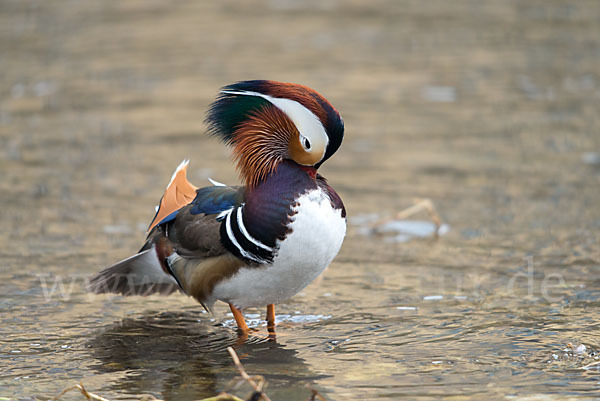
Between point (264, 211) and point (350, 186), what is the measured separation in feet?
10.6

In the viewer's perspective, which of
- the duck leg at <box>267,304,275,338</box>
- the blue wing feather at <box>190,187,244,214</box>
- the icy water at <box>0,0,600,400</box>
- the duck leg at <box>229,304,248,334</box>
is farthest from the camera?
the duck leg at <box>267,304,275,338</box>

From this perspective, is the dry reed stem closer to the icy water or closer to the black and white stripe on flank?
the icy water

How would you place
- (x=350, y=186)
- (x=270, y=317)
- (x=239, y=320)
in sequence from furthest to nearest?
1. (x=350, y=186)
2. (x=270, y=317)
3. (x=239, y=320)

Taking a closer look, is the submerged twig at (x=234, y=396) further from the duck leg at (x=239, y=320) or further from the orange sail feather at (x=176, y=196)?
the orange sail feather at (x=176, y=196)

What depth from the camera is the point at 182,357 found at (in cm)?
446

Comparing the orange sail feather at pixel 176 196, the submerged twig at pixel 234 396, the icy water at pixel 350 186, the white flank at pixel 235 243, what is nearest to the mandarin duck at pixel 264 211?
the white flank at pixel 235 243

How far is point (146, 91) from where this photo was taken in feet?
33.7

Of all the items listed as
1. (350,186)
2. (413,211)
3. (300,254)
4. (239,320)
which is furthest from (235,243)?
(350,186)

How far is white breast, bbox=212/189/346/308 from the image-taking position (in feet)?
13.7

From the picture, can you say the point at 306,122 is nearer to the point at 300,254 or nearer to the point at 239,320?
the point at 300,254

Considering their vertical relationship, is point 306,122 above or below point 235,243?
above

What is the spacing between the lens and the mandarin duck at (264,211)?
420cm

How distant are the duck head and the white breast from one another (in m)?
0.23

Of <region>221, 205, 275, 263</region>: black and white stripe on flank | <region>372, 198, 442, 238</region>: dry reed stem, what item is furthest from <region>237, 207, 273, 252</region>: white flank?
<region>372, 198, 442, 238</region>: dry reed stem
